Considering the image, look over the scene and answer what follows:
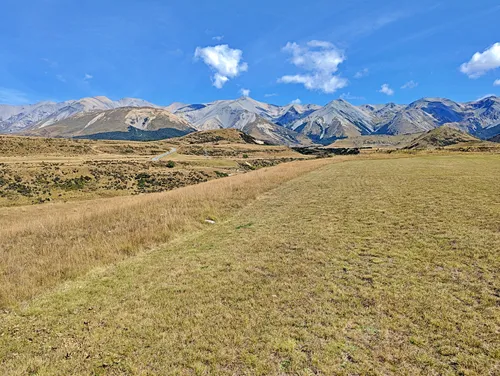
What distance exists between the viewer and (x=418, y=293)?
637 centimetres

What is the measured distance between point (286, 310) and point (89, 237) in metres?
10.4

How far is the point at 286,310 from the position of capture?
20.1 feet

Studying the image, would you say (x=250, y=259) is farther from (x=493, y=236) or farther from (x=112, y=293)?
(x=493, y=236)

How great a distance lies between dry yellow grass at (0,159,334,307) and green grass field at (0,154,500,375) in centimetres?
84

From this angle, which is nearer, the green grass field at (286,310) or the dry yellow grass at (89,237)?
the green grass field at (286,310)

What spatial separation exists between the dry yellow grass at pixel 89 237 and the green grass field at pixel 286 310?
2.75ft

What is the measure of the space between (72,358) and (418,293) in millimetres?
6954

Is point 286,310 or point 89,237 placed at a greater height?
point 286,310

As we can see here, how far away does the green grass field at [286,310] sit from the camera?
15.5ft

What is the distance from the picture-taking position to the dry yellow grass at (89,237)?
342 inches

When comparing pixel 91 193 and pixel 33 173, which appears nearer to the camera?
pixel 91 193

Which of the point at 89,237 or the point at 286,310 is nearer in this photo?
the point at 286,310

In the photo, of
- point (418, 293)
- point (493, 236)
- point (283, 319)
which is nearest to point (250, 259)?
point (283, 319)

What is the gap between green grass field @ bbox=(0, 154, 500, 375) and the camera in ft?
15.5
